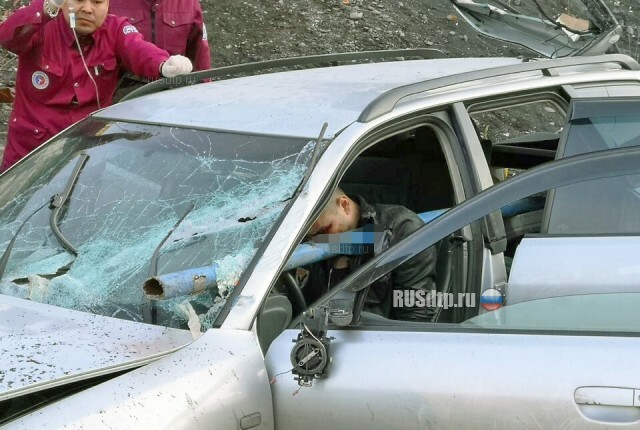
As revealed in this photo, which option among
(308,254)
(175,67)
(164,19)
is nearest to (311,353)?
(308,254)

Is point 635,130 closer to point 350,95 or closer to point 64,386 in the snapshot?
point 350,95

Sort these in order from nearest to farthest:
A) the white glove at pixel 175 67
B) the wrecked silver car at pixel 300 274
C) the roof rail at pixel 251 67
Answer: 1. the wrecked silver car at pixel 300 274
2. the roof rail at pixel 251 67
3. the white glove at pixel 175 67

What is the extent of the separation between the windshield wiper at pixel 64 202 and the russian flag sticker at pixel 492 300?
112cm

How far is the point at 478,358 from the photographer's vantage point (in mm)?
2090

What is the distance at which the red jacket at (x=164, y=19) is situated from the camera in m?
4.98

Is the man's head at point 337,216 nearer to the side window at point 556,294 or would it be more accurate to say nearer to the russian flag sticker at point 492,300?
the side window at point 556,294

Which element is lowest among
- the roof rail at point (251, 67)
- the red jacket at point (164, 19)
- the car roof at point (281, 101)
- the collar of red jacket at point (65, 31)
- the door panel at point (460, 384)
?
the door panel at point (460, 384)

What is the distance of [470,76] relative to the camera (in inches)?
118

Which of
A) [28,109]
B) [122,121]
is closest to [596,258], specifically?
[122,121]

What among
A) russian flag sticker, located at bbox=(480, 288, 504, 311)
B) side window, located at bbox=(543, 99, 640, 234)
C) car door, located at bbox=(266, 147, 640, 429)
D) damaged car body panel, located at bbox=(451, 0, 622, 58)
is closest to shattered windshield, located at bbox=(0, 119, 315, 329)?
car door, located at bbox=(266, 147, 640, 429)

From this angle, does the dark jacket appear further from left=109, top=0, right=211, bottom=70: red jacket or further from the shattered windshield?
left=109, top=0, right=211, bottom=70: red jacket

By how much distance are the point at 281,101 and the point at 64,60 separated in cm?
168

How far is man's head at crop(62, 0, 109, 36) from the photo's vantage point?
4016 mm

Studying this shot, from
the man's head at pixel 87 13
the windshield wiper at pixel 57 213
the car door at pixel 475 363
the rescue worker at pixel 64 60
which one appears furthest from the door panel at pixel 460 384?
the man's head at pixel 87 13
